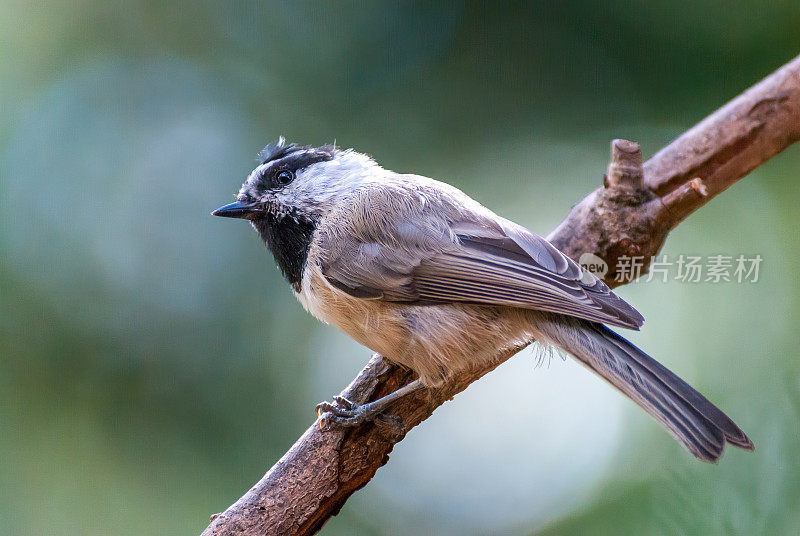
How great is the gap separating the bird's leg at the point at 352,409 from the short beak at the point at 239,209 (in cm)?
68

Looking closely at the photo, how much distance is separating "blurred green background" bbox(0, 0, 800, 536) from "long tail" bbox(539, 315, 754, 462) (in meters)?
0.37

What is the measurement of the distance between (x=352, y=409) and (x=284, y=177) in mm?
818

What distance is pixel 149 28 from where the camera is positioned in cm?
246

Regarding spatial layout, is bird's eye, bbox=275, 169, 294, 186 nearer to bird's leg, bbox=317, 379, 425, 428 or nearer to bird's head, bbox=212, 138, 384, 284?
bird's head, bbox=212, 138, 384, 284

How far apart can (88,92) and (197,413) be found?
4.28ft

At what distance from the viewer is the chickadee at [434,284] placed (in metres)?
1.73

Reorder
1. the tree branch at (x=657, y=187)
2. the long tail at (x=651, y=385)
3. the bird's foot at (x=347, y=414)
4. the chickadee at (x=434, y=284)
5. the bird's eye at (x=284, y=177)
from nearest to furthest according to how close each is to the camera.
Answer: the long tail at (x=651, y=385) < the chickadee at (x=434, y=284) < the bird's foot at (x=347, y=414) < the tree branch at (x=657, y=187) < the bird's eye at (x=284, y=177)

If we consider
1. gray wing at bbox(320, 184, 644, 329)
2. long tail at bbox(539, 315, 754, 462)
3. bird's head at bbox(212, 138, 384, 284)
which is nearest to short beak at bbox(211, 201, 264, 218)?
bird's head at bbox(212, 138, 384, 284)

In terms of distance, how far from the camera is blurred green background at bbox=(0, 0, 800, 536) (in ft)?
6.80

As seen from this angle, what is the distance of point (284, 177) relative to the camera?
7.17ft

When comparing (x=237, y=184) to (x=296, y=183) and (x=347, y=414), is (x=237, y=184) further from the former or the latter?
(x=347, y=414)

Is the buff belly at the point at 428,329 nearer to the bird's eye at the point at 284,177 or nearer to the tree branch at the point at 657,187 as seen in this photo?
the tree branch at the point at 657,187

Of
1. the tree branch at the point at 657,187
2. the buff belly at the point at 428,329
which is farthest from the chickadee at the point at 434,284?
the tree branch at the point at 657,187

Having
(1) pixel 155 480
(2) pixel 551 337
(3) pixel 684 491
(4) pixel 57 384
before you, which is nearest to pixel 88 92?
(4) pixel 57 384
